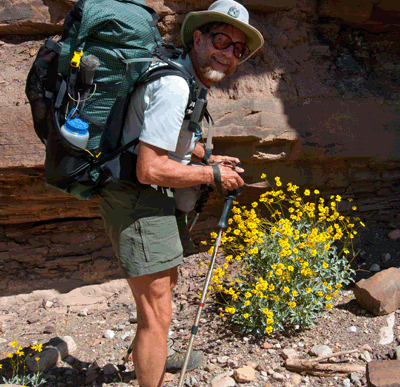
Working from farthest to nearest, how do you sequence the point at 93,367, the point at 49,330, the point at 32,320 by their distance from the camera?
the point at 32,320 → the point at 49,330 → the point at 93,367

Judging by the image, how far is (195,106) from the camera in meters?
2.06

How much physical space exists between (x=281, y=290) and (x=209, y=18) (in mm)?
1966

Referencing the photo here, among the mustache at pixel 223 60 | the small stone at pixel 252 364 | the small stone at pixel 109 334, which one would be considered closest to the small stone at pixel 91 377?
the small stone at pixel 109 334

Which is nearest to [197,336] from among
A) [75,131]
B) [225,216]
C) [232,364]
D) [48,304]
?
[232,364]

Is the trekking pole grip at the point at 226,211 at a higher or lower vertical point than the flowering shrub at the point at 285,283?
higher

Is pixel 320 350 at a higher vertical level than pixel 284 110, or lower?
lower

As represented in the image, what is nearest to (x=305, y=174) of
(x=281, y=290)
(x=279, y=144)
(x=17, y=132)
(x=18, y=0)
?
(x=279, y=144)

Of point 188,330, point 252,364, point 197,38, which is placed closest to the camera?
point 197,38

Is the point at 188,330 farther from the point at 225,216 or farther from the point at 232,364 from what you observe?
the point at 225,216

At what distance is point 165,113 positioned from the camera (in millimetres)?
1931

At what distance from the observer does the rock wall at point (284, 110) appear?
3873 mm

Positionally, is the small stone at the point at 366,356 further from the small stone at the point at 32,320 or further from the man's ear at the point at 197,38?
the small stone at the point at 32,320

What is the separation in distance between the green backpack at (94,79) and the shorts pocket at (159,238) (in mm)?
312

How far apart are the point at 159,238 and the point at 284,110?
7.49 feet
